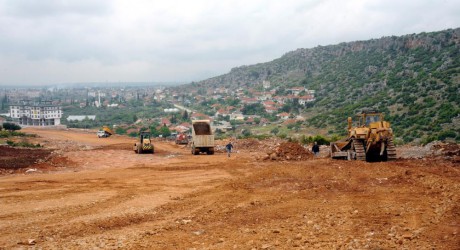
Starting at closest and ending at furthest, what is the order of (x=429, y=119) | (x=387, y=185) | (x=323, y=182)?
(x=387, y=185), (x=323, y=182), (x=429, y=119)

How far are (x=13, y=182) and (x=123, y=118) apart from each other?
83432mm

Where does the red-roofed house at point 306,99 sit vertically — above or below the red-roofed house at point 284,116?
above

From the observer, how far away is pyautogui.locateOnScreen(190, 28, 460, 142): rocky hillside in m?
41.6

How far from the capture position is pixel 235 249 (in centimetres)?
831

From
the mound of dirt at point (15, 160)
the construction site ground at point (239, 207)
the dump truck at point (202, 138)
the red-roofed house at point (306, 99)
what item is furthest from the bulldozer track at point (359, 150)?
the red-roofed house at point (306, 99)

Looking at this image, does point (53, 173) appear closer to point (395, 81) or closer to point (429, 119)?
point (429, 119)

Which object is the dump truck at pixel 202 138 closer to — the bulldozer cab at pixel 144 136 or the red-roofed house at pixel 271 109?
the bulldozer cab at pixel 144 136

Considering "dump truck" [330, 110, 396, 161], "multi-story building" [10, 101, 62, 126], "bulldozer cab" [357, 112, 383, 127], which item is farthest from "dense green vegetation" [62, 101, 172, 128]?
"bulldozer cab" [357, 112, 383, 127]

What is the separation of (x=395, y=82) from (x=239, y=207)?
53691 millimetres

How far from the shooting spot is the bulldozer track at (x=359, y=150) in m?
20.1

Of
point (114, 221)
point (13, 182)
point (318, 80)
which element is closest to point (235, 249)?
point (114, 221)

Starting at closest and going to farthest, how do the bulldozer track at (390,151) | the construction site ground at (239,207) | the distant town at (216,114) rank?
the construction site ground at (239,207) < the bulldozer track at (390,151) < the distant town at (216,114)

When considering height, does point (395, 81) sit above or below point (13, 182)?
above

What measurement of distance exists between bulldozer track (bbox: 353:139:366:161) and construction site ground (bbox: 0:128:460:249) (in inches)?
32.7
